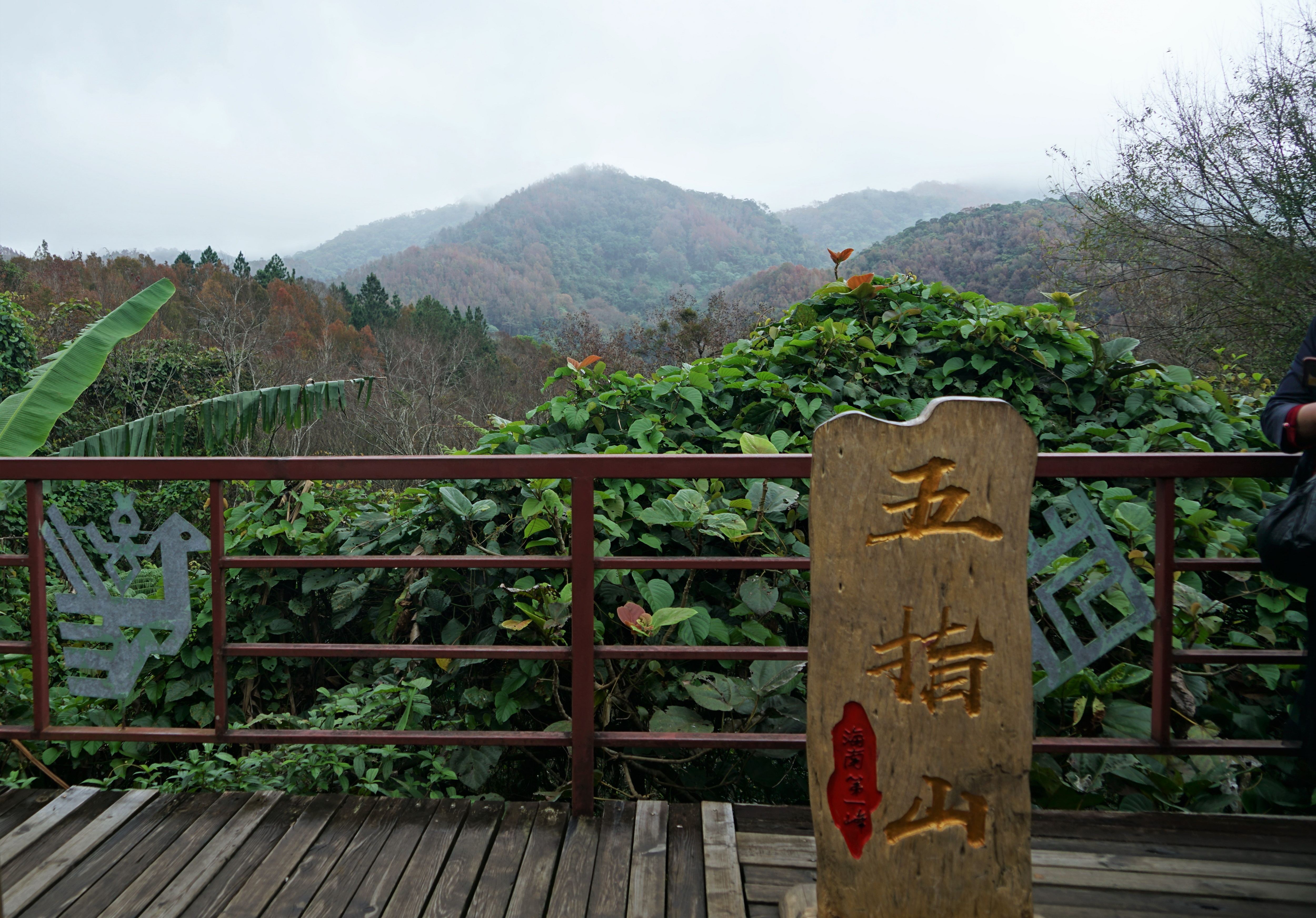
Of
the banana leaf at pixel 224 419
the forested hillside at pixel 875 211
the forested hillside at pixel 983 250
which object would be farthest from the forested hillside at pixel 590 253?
the banana leaf at pixel 224 419

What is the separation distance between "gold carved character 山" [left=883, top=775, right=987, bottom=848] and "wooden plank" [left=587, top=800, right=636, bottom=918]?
0.60m

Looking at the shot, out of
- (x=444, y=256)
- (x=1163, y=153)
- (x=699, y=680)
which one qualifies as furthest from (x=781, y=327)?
(x=444, y=256)

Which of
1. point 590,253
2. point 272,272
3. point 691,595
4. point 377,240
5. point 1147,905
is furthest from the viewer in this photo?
point 377,240

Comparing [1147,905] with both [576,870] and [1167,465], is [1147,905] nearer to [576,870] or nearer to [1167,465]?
[1167,465]

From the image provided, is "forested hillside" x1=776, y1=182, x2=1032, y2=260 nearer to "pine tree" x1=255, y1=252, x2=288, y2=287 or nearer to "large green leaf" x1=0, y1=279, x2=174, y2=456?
"pine tree" x1=255, y1=252, x2=288, y2=287

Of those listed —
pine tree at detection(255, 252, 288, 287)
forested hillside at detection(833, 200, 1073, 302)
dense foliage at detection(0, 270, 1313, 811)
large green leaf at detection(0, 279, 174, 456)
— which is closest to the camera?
dense foliage at detection(0, 270, 1313, 811)

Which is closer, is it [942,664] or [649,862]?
[942,664]

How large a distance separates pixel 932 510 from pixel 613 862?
3.51ft

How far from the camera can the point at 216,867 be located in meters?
1.63

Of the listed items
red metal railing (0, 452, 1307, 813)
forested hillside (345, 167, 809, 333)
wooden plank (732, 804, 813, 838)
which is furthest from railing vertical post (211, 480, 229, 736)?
forested hillside (345, 167, 809, 333)

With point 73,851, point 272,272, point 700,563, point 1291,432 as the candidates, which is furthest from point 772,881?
point 272,272

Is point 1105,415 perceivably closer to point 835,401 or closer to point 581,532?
point 835,401

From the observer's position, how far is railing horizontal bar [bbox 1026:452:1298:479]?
1.67 m

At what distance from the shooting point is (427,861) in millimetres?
1654
